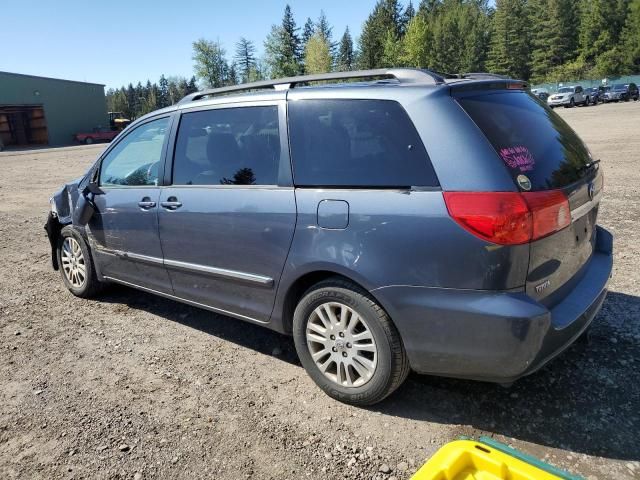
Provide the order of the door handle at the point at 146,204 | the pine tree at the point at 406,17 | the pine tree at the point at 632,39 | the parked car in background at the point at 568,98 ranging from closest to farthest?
the door handle at the point at 146,204 < the parked car in background at the point at 568,98 < the pine tree at the point at 632,39 < the pine tree at the point at 406,17

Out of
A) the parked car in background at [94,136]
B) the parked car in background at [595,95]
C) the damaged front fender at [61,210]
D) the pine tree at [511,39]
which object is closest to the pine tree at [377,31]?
the pine tree at [511,39]

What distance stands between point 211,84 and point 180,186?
87.1 meters

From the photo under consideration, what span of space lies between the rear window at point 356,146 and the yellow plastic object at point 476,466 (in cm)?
127

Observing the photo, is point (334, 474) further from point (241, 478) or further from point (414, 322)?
point (414, 322)

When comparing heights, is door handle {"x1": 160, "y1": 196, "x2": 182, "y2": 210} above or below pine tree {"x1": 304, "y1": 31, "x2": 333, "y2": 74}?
below

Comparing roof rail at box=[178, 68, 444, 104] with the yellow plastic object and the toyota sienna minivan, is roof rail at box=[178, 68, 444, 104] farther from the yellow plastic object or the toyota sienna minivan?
the yellow plastic object

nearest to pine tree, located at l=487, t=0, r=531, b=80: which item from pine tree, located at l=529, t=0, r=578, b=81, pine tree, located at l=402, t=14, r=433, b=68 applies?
pine tree, located at l=529, t=0, r=578, b=81

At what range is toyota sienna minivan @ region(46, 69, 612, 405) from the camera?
2.43m

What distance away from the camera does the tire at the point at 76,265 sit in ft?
15.8

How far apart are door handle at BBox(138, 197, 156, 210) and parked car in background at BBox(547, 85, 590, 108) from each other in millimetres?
46700

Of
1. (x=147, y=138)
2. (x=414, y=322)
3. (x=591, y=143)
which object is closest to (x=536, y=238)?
(x=414, y=322)

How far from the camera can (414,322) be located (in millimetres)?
2621

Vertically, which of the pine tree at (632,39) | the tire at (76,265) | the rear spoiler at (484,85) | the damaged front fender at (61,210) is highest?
the pine tree at (632,39)

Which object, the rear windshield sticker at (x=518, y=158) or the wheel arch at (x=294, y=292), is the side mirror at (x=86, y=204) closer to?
the wheel arch at (x=294, y=292)
